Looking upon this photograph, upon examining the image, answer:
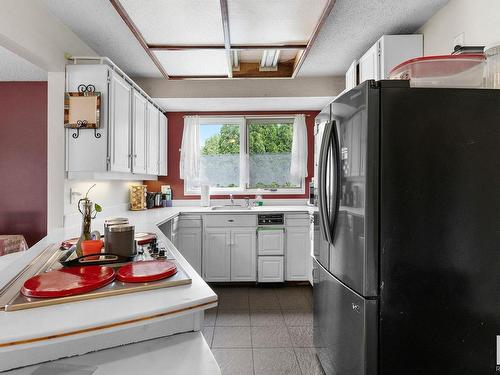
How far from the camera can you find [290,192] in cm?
445

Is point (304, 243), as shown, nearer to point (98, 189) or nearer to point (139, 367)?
point (98, 189)

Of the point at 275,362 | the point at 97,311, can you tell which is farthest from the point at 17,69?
the point at 275,362

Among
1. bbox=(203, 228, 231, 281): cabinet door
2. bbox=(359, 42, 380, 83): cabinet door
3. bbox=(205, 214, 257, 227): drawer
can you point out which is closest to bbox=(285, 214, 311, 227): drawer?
bbox=(205, 214, 257, 227): drawer

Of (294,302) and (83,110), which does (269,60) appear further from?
(294,302)

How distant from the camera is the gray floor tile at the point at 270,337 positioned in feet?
7.82

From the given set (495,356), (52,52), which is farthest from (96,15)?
(495,356)

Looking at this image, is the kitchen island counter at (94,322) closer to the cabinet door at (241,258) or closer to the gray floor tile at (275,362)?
the gray floor tile at (275,362)

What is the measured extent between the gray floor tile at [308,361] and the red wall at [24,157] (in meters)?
3.18

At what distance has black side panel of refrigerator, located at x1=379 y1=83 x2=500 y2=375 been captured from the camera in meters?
1.41

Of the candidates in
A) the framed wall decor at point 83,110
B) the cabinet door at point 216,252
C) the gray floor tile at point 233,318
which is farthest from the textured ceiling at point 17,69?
the gray floor tile at point 233,318

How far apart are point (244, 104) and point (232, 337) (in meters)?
2.75

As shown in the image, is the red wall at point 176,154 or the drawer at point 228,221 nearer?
the drawer at point 228,221

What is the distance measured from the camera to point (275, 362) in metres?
2.16

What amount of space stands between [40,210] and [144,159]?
146 cm
